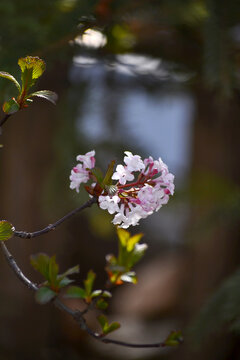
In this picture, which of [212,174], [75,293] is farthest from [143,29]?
[75,293]

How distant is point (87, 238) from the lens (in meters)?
2.82

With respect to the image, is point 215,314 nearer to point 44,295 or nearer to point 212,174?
point 44,295

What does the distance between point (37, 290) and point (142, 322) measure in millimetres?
2044

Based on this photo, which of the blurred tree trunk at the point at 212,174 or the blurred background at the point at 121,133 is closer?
the blurred background at the point at 121,133

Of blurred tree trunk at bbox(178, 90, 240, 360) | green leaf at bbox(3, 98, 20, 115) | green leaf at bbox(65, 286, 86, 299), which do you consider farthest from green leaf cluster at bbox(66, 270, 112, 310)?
blurred tree trunk at bbox(178, 90, 240, 360)

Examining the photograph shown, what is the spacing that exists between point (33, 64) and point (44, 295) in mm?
269

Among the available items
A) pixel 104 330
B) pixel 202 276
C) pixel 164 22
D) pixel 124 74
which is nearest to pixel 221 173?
pixel 202 276

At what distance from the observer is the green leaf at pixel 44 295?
54 centimetres

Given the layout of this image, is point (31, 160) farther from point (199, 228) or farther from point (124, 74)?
point (199, 228)

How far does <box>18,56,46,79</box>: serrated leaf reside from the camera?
0.51 m

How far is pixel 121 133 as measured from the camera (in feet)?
4.81

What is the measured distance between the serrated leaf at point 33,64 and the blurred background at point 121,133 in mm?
206

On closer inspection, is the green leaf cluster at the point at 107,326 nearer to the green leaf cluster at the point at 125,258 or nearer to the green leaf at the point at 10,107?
the green leaf cluster at the point at 125,258

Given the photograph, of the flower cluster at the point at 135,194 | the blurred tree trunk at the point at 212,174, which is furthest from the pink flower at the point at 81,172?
the blurred tree trunk at the point at 212,174
